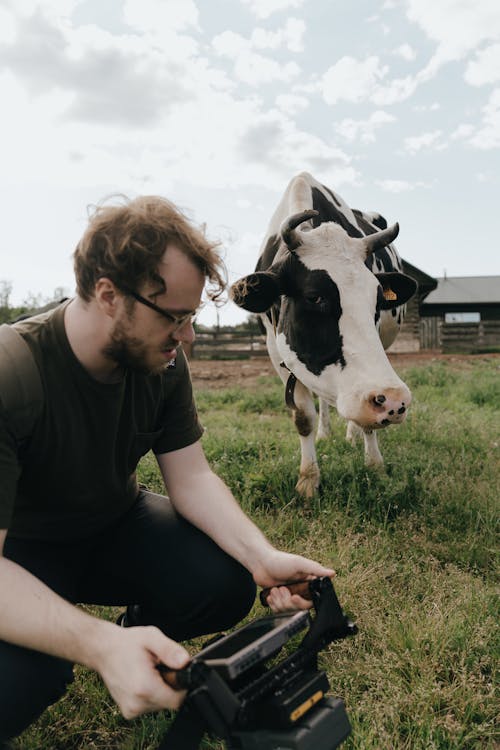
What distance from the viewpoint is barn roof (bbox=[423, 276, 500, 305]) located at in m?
31.6

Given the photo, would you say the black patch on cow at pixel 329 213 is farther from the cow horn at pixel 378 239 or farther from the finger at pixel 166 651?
the finger at pixel 166 651

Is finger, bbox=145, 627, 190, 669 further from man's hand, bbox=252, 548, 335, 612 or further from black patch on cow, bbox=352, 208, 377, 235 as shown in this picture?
black patch on cow, bbox=352, 208, 377, 235

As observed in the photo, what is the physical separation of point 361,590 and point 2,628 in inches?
57.9

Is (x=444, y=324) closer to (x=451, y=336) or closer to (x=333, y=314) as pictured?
(x=451, y=336)

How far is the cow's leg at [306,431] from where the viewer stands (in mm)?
3801

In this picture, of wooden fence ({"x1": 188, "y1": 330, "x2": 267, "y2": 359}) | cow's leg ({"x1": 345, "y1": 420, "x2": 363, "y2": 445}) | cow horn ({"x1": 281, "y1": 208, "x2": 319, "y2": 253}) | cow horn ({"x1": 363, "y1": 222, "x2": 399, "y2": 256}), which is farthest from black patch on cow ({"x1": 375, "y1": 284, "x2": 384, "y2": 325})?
wooden fence ({"x1": 188, "y1": 330, "x2": 267, "y2": 359})

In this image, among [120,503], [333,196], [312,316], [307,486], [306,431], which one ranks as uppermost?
[333,196]

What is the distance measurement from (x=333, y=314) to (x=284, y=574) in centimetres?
176

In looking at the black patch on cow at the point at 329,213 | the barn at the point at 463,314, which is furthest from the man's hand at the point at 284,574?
the barn at the point at 463,314

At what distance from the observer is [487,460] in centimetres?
420

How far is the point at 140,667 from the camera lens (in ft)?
4.18

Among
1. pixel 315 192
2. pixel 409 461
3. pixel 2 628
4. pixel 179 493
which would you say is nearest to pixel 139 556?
pixel 179 493

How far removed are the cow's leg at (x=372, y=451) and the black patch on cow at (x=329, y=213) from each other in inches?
57.3

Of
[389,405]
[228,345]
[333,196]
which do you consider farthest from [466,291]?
[389,405]
